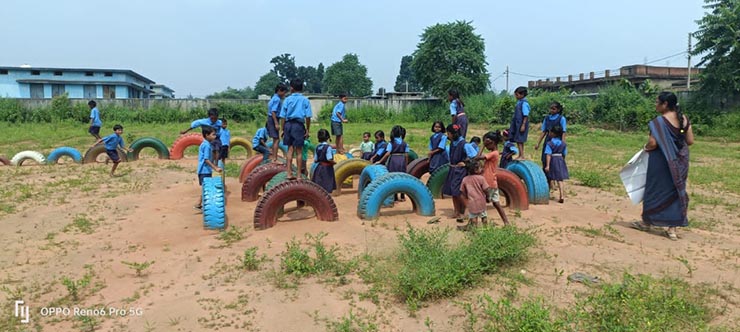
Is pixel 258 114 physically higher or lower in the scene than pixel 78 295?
higher

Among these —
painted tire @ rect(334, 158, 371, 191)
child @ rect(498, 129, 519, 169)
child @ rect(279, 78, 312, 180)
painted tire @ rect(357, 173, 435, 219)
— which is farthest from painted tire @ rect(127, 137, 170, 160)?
child @ rect(498, 129, 519, 169)

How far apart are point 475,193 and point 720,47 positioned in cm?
2264

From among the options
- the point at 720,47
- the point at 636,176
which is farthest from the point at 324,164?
the point at 720,47

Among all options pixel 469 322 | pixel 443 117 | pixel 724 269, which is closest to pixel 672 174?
pixel 724 269

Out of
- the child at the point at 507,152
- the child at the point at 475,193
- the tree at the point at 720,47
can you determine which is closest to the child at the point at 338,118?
the child at the point at 507,152

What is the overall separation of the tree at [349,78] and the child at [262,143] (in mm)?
65430

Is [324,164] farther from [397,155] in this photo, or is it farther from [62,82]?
[62,82]

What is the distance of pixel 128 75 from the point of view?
4647 cm

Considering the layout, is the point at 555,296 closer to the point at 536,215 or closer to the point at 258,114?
the point at 536,215

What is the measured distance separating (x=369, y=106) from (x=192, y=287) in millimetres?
29304

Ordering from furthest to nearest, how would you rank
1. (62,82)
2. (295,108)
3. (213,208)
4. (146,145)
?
(62,82) → (146,145) → (295,108) → (213,208)

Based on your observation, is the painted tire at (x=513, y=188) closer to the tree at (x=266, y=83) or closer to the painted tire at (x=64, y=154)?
the painted tire at (x=64, y=154)

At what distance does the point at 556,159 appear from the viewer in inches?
337

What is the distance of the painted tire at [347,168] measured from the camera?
363 inches
